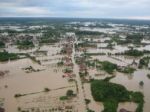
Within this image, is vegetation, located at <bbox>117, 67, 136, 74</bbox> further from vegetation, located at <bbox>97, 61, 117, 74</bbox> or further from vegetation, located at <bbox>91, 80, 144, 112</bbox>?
vegetation, located at <bbox>91, 80, 144, 112</bbox>

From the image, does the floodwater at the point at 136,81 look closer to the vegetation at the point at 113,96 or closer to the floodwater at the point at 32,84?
the vegetation at the point at 113,96

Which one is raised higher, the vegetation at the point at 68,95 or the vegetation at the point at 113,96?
the vegetation at the point at 113,96

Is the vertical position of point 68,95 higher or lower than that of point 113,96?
lower

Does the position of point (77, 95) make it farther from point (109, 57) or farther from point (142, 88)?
point (109, 57)

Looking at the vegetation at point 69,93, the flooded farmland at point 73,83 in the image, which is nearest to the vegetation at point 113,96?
the flooded farmland at point 73,83

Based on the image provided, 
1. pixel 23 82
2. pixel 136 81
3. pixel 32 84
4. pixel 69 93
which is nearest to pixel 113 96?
pixel 69 93

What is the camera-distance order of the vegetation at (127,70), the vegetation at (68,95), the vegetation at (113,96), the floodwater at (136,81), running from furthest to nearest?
the vegetation at (127,70) → the floodwater at (136,81) → the vegetation at (68,95) → the vegetation at (113,96)

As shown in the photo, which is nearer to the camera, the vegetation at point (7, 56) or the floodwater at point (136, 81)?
the floodwater at point (136, 81)

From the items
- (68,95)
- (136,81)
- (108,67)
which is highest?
(108,67)

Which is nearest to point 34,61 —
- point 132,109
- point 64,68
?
point 64,68

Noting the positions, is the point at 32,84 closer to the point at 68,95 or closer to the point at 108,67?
the point at 68,95
